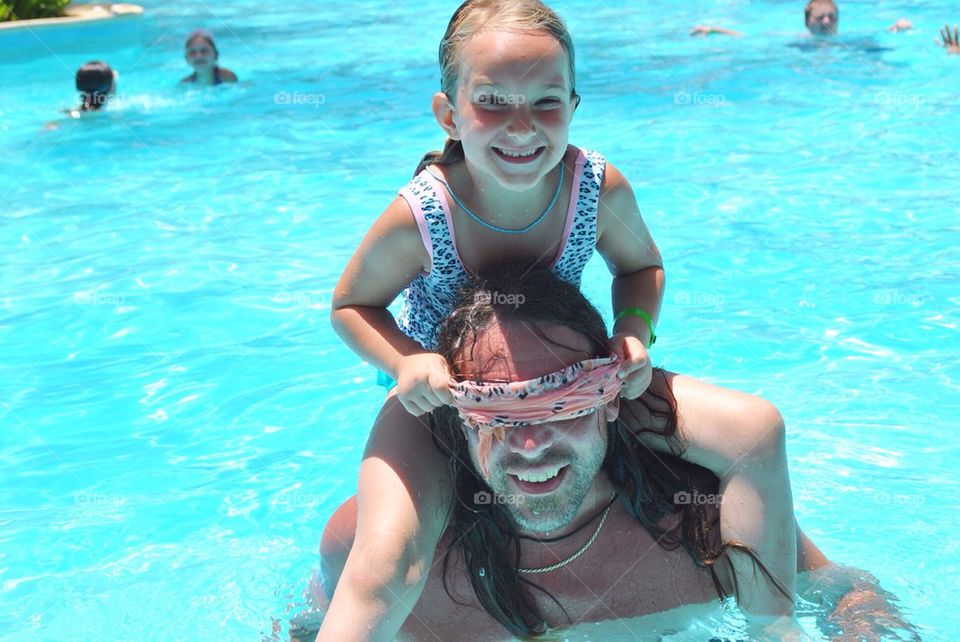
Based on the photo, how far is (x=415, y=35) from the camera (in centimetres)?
1490

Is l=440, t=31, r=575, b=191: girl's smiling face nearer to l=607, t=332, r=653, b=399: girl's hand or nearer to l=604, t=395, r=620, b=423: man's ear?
l=607, t=332, r=653, b=399: girl's hand

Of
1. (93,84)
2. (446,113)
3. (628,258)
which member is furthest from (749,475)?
(93,84)

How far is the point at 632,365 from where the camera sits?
10.7 ft

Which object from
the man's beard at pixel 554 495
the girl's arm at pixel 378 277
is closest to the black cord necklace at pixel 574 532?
the man's beard at pixel 554 495

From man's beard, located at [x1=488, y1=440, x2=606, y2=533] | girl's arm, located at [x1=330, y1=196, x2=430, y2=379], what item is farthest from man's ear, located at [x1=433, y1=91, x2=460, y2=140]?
man's beard, located at [x1=488, y1=440, x2=606, y2=533]

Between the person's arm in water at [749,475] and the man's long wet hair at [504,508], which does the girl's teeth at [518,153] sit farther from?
the person's arm in water at [749,475]

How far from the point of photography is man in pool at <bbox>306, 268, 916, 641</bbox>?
3301mm

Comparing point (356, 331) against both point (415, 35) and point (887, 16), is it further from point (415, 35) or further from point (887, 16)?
point (887, 16)

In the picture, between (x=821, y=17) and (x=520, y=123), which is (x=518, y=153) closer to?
(x=520, y=123)

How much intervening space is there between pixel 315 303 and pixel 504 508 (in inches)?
152

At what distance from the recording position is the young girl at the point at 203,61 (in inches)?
492

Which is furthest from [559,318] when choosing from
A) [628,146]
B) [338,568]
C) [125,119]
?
[125,119]

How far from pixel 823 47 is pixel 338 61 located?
537 centimetres

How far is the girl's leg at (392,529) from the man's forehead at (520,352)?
34 centimetres
